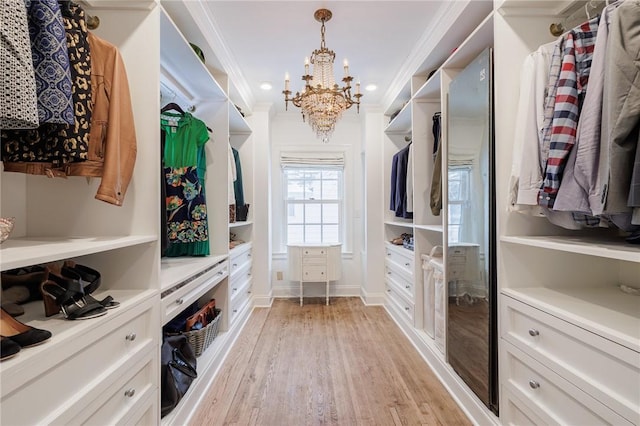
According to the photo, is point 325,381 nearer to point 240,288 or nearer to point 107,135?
point 240,288

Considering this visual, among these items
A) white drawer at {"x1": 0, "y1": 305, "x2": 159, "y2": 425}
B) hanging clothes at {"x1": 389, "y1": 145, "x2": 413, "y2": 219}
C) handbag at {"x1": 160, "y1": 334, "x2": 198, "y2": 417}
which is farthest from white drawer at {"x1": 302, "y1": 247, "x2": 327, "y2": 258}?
white drawer at {"x1": 0, "y1": 305, "x2": 159, "y2": 425}

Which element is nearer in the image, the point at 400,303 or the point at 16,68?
the point at 16,68

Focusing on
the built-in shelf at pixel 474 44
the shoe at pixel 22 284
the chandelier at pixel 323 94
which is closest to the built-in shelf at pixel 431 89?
the built-in shelf at pixel 474 44

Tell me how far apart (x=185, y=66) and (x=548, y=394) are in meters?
2.54

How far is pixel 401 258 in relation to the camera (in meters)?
3.08

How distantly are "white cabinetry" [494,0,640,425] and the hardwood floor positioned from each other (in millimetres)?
592

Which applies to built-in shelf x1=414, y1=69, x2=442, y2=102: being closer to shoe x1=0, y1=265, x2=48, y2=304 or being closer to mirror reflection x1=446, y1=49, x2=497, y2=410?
mirror reflection x1=446, y1=49, x2=497, y2=410

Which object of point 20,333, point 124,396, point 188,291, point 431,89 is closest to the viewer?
point 20,333

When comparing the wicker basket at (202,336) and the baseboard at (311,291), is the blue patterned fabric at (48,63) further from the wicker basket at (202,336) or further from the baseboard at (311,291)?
the baseboard at (311,291)

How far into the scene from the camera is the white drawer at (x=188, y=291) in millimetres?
1498

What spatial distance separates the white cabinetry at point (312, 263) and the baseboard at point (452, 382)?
4.10ft

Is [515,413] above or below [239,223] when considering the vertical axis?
below

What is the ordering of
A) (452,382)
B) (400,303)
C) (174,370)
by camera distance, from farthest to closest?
(400,303) < (452,382) < (174,370)

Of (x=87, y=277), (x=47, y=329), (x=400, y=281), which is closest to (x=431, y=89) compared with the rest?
(x=400, y=281)
